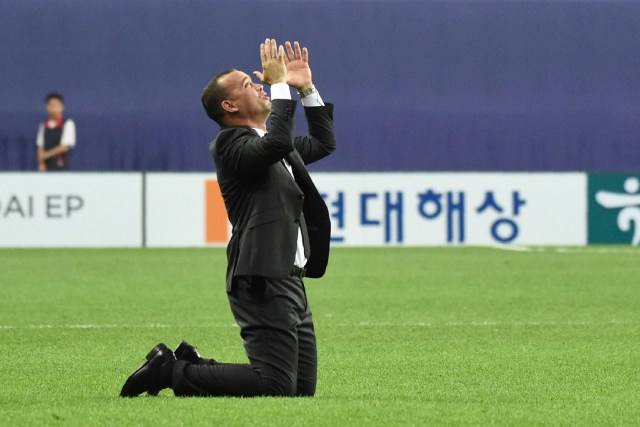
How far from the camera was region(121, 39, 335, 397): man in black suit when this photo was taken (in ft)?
18.2

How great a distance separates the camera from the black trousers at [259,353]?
5555mm

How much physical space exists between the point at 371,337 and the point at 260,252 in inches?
132

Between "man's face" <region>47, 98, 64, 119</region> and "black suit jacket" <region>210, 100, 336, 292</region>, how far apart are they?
550 inches

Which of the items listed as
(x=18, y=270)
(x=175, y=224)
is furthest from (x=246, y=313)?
(x=175, y=224)

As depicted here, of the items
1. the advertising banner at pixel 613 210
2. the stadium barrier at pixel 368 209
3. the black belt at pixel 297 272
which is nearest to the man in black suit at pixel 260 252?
the black belt at pixel 297 272

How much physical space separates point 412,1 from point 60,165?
5907mm

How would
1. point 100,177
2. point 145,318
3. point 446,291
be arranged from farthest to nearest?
1. point 100,177
2. point 446,291
3. point 145,318

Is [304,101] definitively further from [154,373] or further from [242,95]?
[154,373]

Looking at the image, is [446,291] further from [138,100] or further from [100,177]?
[138,100]

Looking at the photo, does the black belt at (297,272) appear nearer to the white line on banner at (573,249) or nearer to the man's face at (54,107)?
the white line on banner at (573,249)

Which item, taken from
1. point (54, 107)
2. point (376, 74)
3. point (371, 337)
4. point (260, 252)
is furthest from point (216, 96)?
point (376, 74)

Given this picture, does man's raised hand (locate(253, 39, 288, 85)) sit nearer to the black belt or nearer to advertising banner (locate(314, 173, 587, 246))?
the black belt

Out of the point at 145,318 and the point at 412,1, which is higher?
the point at 412,1

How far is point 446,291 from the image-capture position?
478 inches
